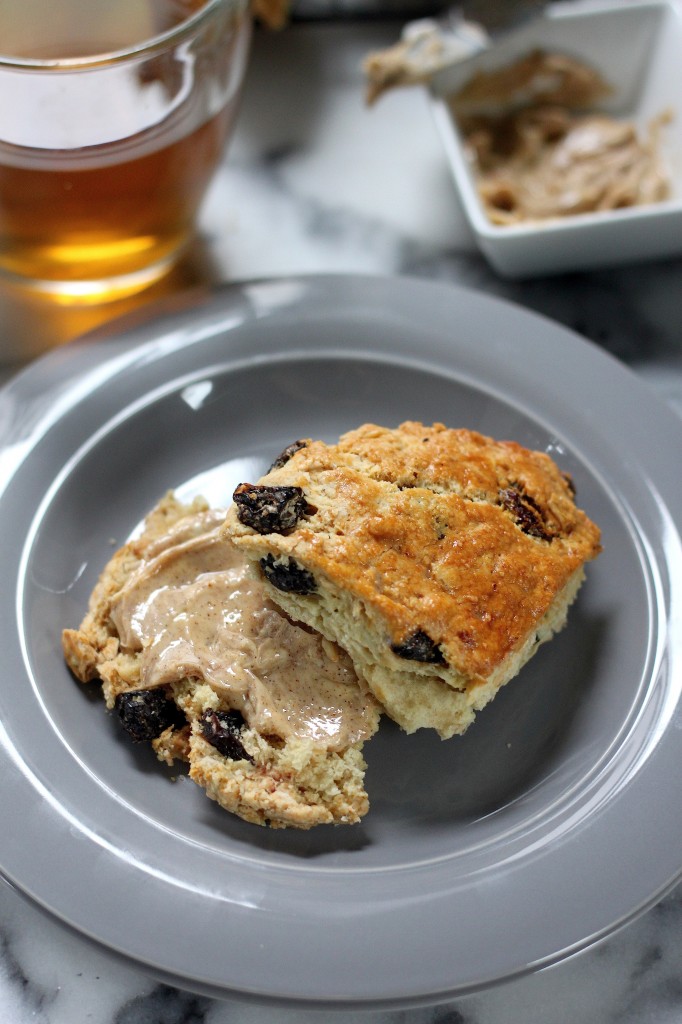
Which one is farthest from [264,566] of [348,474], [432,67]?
[432,67]

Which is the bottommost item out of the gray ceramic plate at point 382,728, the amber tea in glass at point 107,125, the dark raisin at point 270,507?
the gray ceramic plate at point 382,728

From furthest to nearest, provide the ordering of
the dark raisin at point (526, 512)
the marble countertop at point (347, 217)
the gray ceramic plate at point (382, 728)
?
the marble countertop at point (347, 217), the dark raisin at point (526, 512), the gray ceramic plate at point (382, 728)

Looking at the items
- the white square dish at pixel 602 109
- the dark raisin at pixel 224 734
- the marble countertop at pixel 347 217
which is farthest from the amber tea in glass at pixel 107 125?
the dark raisin at pixel 224 734

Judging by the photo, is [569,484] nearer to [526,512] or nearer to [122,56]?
[526,512]

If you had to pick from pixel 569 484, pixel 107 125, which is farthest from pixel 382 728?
pixel 107 125

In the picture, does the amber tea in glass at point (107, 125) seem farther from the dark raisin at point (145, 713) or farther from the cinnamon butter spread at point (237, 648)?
the dark raisin at point (145, 713)

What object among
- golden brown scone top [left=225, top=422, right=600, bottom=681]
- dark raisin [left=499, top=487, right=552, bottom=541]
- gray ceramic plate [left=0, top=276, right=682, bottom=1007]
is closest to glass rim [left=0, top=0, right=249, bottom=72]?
gray ceramic plate [left=0, top=276, right=682, bottom=1007]

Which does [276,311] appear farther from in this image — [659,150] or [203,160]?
[659,150]
